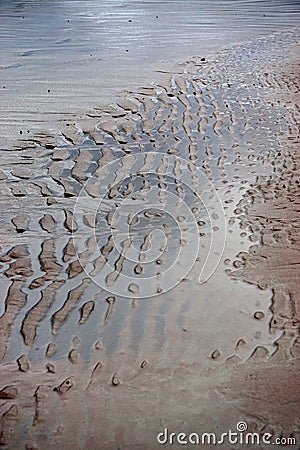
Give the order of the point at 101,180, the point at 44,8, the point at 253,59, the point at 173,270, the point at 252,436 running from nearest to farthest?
1. the point at 252,436
2. the point at 173,270
3. the point at 101,180
4. the point at 253,59
5. the point at 44,8

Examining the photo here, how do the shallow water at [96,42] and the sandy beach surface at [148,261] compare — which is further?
the shallow water at [96,42]

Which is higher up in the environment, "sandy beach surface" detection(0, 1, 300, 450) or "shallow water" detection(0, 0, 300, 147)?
"shallow water" detection(0, 0, 300, 147)

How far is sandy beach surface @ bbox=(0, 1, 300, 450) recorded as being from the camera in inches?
109

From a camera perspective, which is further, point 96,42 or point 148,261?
point 96,42

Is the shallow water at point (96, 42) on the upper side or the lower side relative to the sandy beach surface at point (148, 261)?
upper

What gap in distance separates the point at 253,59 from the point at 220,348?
737 cm

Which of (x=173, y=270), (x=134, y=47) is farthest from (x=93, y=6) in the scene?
(x=173, y=270)

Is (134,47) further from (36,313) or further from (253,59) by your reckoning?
(36,313)

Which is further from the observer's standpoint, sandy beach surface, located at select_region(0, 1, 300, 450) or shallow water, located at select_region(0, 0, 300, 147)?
shallow water, located at select_region(0, 0, 300, 147)

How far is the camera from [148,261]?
3947mm

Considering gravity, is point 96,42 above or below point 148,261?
above

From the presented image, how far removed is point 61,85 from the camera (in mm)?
7840

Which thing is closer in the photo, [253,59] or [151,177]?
[151,177]

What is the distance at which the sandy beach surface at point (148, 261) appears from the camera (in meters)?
2.77
